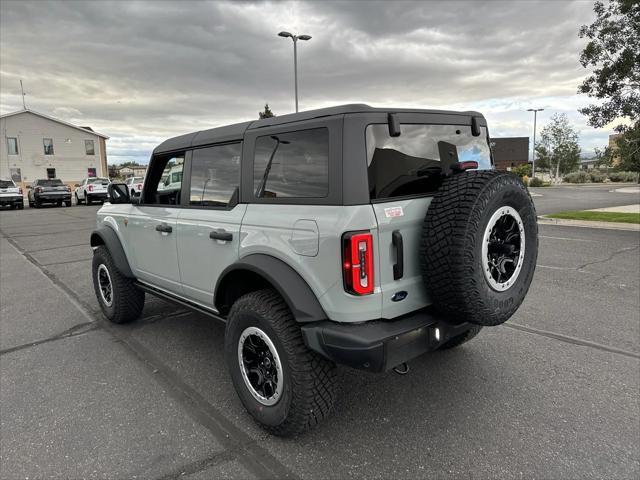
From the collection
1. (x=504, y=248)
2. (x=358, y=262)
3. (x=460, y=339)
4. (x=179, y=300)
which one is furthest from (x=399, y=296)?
(x=179, y=300)

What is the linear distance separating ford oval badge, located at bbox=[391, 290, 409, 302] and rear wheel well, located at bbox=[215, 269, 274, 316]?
80 centimetres

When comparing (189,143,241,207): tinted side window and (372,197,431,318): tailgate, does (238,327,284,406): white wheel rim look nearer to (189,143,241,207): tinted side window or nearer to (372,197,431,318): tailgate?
(372,197,431,318): tailgate

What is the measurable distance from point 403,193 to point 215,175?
1486 mm

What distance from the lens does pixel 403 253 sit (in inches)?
94.5

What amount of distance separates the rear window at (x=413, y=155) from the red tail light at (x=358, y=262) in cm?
27

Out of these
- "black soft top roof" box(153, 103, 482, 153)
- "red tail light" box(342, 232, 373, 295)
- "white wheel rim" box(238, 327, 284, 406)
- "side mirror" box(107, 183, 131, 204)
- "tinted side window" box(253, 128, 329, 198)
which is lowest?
"white wheel rim" box(238, 327, 284, 406)

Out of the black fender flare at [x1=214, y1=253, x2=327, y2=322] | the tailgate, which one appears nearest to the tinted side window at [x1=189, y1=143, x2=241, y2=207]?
the black fender flare at [x1=214, y1=253, x2=327, y2=322]

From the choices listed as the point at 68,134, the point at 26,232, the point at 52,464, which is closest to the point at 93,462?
the point at 52,464

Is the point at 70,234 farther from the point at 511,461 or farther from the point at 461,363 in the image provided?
the point at 511,461

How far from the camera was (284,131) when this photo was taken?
2676mm

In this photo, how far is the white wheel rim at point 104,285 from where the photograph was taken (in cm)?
475

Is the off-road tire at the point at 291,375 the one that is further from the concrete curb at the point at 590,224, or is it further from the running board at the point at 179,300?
the concrete curb at the point at 590,224

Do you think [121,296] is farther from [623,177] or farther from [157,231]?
[623,177]

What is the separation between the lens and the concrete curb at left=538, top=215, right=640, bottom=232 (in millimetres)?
10976
